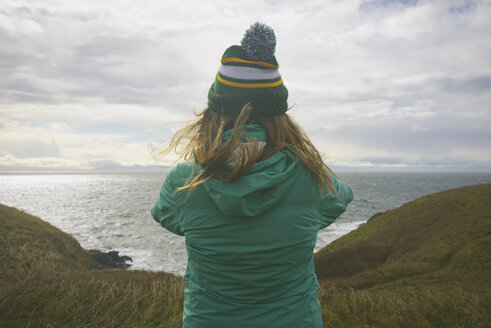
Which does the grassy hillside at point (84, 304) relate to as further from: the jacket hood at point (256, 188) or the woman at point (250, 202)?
the jacket hood at point (256, 188)

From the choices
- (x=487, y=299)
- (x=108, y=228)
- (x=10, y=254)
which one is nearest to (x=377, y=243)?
(x=487, y=299)

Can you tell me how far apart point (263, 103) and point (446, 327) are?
16.8 ft

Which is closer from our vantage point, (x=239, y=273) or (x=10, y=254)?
(x=239, y=273)

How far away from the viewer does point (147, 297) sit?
5168mm

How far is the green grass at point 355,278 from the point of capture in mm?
4520

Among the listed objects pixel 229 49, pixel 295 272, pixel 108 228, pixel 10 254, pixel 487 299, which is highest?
pixel 229 49

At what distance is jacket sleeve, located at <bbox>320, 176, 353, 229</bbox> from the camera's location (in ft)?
5.08

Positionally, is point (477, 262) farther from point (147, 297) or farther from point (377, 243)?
point (147, 297)

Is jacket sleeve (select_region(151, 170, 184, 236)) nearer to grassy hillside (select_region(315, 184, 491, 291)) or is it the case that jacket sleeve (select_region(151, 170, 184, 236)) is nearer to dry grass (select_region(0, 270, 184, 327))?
dry grass (select_region(0, 270, 184, 327))

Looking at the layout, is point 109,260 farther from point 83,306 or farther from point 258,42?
point 258,42

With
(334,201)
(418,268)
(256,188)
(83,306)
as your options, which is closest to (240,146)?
(256,188)

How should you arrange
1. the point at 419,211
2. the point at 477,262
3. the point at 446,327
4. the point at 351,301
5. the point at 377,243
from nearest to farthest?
the point at 446,327, the point at 351,301, the point at 477,262, the point at 377,243, the point at 419,211

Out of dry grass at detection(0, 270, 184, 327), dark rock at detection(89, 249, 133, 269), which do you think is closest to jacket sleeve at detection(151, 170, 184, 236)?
dry grass at detection(0, 270, 184, 327)

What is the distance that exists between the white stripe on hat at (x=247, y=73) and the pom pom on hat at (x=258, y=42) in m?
0.08
